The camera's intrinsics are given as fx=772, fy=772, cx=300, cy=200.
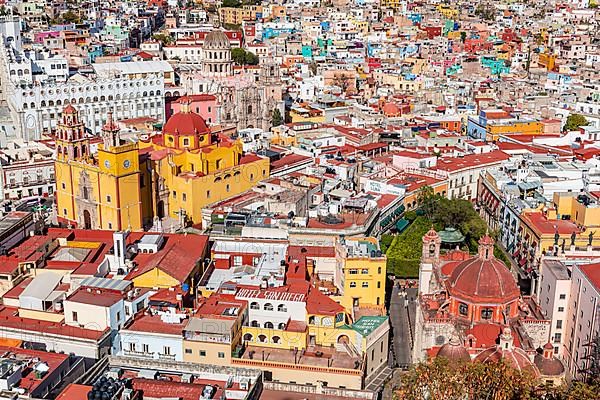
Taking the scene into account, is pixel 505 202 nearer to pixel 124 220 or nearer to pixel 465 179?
pixel 465 179

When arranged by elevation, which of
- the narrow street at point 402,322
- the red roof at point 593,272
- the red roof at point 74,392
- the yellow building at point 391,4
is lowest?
the narrow street at point 402,322

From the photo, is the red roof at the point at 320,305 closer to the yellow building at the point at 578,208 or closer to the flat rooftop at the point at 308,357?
the flat rooftop at the point at 308,357

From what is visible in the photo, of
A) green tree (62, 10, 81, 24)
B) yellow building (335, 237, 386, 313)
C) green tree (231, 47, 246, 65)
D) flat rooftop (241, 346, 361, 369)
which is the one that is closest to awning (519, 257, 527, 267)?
yellow building (335, 237, 386, 313)

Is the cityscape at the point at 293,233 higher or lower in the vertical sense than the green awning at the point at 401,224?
higher

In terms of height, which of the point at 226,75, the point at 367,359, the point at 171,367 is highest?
the point at 226,75

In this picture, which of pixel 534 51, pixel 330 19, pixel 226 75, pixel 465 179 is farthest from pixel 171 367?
pixel 330 19

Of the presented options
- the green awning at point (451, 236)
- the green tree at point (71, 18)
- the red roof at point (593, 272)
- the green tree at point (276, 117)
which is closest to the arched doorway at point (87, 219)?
the green awning at point (451, 236)

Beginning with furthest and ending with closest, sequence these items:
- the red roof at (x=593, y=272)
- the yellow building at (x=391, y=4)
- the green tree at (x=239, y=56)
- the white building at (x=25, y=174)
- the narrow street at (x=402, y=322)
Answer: the yellow building at (x=391, y=4)
the green tree at (x=239, y=56)
the white building at (x=25, y=174)
the narrow street at (x=402, y=322)
the red roof at (x=593, y=272)
